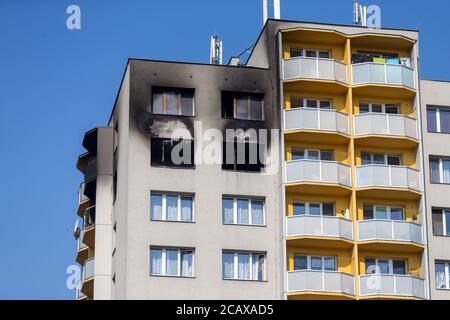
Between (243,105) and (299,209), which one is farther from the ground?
(243,105)

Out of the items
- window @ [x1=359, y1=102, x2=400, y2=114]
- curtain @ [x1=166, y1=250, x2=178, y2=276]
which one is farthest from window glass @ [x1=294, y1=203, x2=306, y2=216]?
curtain @ [x1=166, y1=250, x2=178, y2=276]

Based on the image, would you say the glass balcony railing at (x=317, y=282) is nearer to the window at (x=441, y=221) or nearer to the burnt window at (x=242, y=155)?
the burnt window at (x=242, y=155)

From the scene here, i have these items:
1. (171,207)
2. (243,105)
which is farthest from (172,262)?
(243,105)

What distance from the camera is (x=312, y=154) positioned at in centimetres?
6369

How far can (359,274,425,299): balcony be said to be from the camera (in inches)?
2371

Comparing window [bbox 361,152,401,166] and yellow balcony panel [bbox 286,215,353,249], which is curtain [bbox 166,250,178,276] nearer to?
yellow balcony panel [bbox 286,215,353,249]

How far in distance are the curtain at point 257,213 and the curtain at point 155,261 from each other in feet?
18.9

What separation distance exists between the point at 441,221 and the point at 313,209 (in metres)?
7.81

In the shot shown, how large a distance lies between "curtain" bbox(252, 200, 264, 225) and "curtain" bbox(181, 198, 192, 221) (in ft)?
11.8

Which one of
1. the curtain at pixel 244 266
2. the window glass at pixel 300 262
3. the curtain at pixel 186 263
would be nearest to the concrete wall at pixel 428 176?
the window glass at pixel 300 262

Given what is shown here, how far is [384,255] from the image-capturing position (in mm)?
62375

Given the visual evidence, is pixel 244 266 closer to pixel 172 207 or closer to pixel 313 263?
pixel 313 263

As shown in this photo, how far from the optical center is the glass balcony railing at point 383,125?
208 ft

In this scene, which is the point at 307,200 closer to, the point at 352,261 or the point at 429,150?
the point at 352,261
